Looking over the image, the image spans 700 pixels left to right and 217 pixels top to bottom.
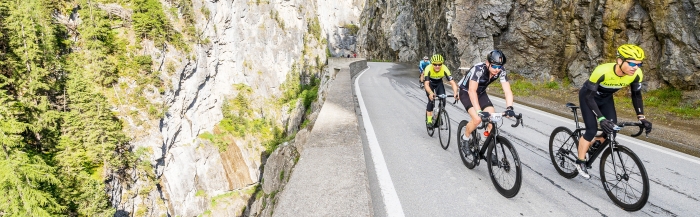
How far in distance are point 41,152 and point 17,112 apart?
4.48 m

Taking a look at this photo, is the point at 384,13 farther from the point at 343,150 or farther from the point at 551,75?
the point at 343,150

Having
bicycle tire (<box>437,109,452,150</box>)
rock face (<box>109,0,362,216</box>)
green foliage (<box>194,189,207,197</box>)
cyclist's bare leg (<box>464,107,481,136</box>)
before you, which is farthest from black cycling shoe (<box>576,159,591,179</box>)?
green foliage (<box>194,189,207,197</box>)

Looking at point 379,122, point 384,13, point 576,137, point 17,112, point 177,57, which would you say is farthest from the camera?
point 384,13

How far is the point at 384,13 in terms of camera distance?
5912cm

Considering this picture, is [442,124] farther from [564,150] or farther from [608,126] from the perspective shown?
[608,126]

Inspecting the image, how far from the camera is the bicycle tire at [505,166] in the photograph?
3.23 metres

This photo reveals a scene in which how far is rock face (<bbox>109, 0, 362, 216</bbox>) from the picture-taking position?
38312 millimetres

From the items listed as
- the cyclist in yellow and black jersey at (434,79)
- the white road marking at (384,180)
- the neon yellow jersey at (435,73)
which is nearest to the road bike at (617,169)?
the cyclist in yellow and black jersey at (434,79)

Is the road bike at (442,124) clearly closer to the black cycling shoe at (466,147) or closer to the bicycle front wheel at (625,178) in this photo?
the black cycling shoe at (466,147)

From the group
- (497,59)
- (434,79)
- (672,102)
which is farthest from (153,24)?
(672,102)

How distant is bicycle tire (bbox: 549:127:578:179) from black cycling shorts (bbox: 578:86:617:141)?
1.15 ft

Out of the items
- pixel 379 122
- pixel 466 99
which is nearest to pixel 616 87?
pixel 466 99

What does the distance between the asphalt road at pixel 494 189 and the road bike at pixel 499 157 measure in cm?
15

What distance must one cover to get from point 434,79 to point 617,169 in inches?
159
